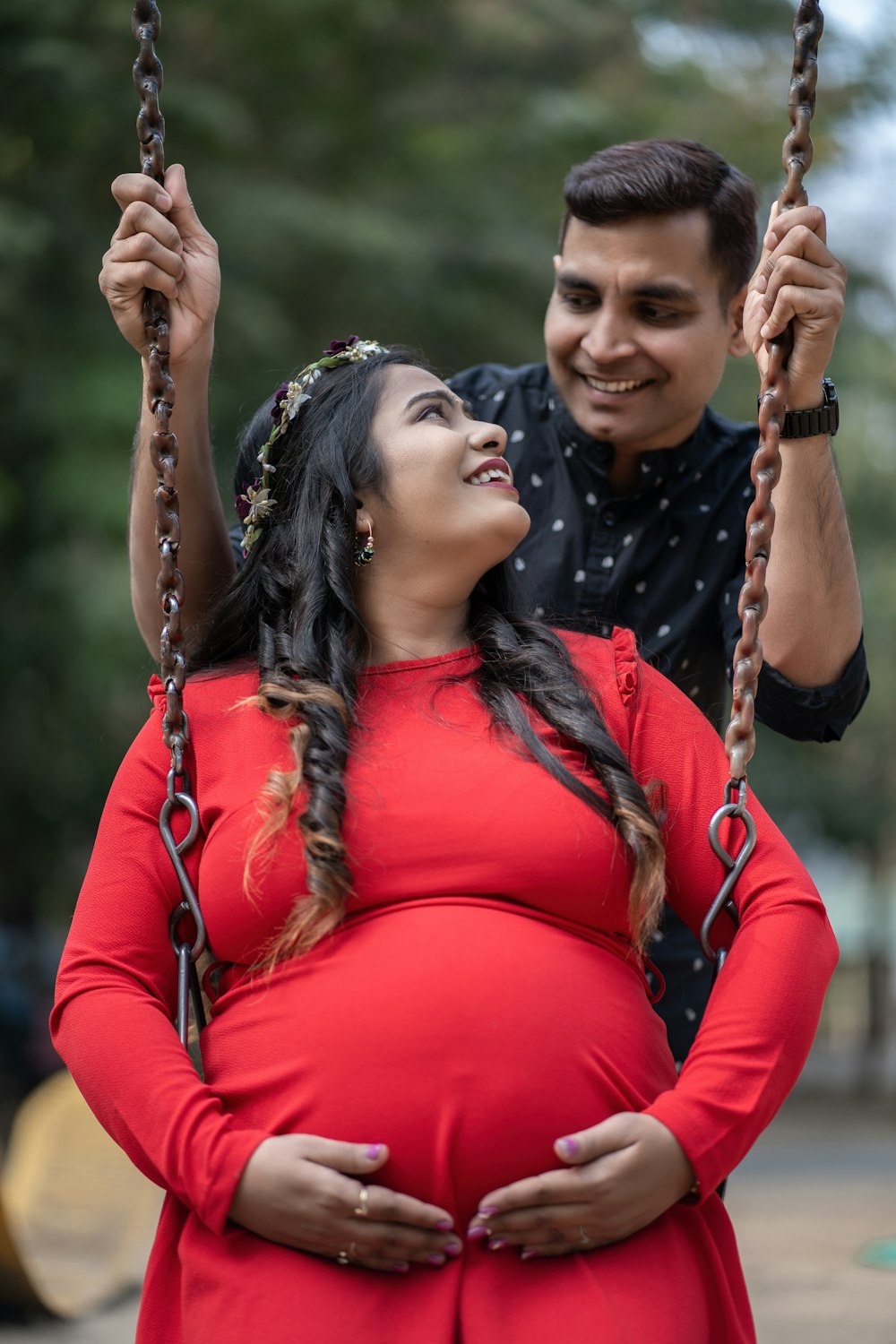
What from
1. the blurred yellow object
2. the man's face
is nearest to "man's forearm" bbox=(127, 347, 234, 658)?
the man's face

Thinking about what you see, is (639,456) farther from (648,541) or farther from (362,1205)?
(362,1205)

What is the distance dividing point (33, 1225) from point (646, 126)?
7.40m

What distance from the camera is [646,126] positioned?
10391mm

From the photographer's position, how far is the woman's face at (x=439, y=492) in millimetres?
2441

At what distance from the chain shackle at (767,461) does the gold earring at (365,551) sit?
57 cm

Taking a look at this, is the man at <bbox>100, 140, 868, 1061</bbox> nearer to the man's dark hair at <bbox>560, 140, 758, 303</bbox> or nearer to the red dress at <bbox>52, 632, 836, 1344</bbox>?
the man's dark hair at <bbox>560, 140, 758, 303</bbox>

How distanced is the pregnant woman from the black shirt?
62 cm

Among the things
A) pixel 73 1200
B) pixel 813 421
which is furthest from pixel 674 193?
pixel 73 1200

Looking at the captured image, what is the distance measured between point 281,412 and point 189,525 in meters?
0.26

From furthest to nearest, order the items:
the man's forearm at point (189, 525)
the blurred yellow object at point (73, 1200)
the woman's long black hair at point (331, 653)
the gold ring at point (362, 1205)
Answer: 1. the blurred yellow object at point (73, 1200)
2. the man's forearm at point (189, 525)
3. the woman's long black hair at point (331, 653)
4. the gold ring at point (362, 1205)

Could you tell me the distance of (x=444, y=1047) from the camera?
6.70ft

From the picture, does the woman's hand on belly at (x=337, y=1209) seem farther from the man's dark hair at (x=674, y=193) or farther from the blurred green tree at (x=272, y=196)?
the blurred green tree at (x=272, y=196)

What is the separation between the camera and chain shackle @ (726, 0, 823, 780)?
2285mm

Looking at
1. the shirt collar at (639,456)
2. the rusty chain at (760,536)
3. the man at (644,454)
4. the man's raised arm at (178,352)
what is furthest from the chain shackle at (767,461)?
the man's raised arm at (178,352)
